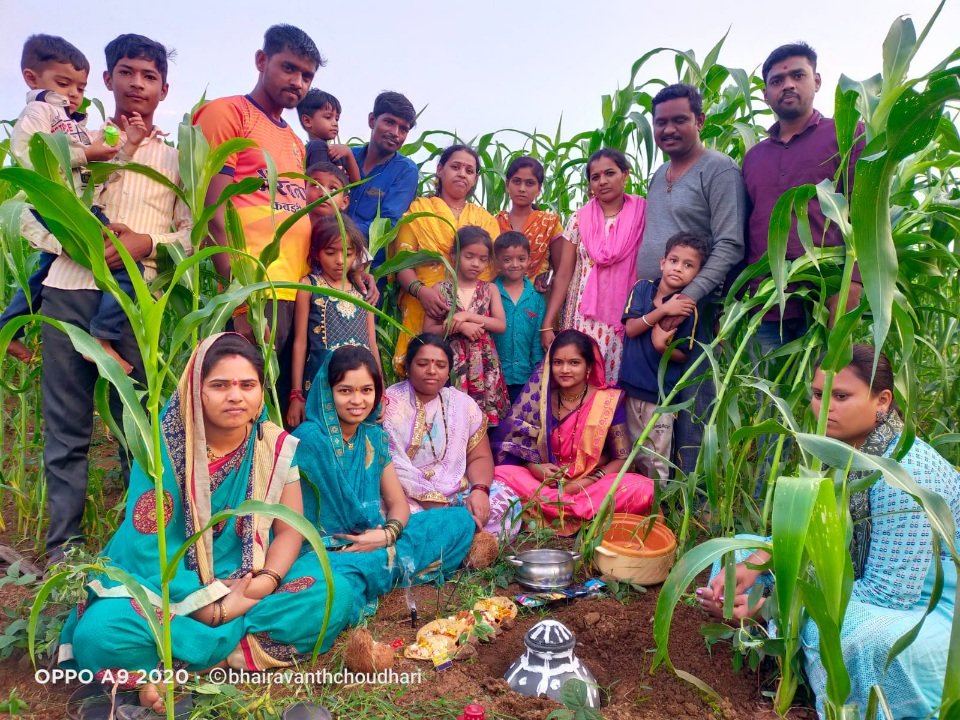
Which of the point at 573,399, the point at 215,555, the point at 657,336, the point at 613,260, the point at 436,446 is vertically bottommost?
the point at 215,555

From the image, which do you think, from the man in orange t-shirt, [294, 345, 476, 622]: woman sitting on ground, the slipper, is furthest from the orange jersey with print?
the slipper

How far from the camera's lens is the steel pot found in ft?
7.55

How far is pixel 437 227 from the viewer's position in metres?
3.39

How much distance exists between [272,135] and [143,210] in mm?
565

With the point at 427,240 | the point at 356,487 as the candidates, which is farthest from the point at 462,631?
the point at 427,240

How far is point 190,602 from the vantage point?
70.9 inches

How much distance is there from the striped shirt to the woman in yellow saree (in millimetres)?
1109

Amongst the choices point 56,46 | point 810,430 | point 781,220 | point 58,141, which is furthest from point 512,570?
point 56,46

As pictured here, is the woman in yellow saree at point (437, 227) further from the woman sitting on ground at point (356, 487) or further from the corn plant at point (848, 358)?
the corn plant at point (848, 358)

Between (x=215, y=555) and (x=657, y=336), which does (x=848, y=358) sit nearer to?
(x=657, y=336)

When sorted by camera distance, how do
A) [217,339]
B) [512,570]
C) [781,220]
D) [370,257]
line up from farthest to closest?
[370,257], [512,570], [217,339], [781,220]

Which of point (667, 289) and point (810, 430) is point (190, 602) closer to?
point (810, 430)

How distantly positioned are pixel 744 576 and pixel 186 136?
175cm

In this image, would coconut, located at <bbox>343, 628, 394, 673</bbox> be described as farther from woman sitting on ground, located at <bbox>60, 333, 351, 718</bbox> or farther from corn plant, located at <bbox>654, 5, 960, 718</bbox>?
corn plant, located at <bbox>654, 5, 960, 718</bbox>
